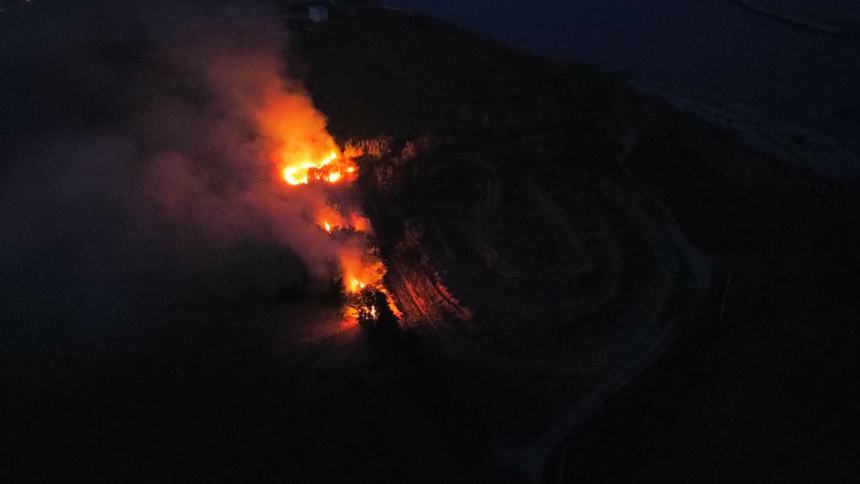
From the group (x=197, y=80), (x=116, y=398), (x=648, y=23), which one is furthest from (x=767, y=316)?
(x=648, y=23)

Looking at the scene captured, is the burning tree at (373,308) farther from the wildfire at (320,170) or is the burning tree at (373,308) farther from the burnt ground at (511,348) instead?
the wildfire at (320,170)

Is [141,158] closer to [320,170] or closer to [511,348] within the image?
[320,170]

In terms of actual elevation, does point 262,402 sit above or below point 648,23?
below

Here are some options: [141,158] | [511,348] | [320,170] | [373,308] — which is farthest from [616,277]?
[141,158]

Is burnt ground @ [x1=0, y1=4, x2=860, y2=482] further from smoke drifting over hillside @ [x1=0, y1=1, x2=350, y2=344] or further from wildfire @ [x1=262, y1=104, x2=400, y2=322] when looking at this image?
smoke drifting over hillside @ [x1=0, y1=1, x2=350, y2=344]

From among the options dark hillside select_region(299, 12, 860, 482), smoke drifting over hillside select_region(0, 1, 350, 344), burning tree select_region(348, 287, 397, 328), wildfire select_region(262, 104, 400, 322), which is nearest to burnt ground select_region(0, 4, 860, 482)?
dark hillside select_region(299, 12, 860, 482)

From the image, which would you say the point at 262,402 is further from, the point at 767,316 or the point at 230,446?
the point at 767,316
